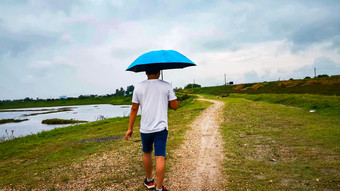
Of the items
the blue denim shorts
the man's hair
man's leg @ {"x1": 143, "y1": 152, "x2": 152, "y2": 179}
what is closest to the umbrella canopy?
the man's hair

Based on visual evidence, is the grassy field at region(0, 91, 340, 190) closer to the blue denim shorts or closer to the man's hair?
the blue denim shorts

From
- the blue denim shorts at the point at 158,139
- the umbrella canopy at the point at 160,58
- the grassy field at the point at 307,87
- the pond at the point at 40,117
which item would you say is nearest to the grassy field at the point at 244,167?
the blue denim shorts at the point at 158,139

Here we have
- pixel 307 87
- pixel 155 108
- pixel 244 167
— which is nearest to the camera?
pixel 155 108

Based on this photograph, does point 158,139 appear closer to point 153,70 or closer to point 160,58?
point 153,70

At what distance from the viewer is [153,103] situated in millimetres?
4105

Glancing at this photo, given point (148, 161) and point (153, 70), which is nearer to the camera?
point (153, 70)

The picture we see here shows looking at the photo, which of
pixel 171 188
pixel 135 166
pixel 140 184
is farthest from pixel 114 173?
pixel 171 188

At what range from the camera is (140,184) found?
16.5 feet

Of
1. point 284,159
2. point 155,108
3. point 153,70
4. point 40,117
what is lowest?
point 40,117

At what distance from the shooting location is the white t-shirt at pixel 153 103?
4.10m

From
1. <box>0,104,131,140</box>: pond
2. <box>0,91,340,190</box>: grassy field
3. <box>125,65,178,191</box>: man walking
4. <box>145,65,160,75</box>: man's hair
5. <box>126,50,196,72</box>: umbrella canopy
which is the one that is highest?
<box>126,50,196,72</box>: umbrella canopy

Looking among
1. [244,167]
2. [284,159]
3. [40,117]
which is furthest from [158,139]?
[40,117]

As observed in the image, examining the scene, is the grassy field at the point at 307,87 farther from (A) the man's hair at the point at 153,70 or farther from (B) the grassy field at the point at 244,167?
(A) the man's hair at the point at 153,70

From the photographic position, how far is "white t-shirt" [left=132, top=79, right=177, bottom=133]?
13.5ft
